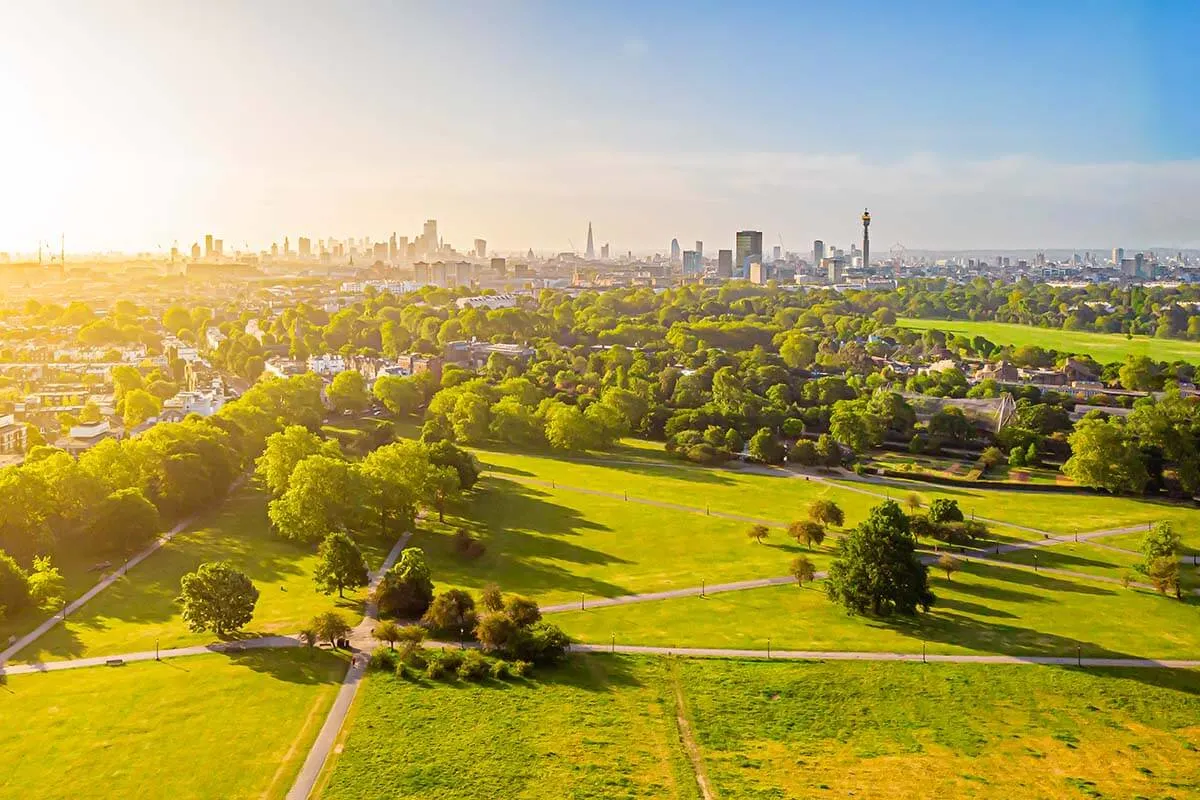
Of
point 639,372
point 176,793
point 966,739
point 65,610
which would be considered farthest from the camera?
point 639,372

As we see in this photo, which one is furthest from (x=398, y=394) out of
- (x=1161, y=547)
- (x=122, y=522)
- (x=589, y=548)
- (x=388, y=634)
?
(x=1161, y=547)

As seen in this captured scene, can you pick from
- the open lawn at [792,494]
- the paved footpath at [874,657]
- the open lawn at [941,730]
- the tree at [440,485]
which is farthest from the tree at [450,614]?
the open lawn at [792,494]

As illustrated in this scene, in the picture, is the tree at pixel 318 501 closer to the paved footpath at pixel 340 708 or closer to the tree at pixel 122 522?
the paved footpath at pixel 340 708

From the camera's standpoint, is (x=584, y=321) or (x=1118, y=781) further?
(x=584, y=321)

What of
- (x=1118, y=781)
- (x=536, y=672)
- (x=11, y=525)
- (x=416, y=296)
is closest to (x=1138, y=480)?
(x=1118, y=781)

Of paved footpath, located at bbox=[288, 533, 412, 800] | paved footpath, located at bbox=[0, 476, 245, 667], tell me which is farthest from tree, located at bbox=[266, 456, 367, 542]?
paved footpath, located at bbox=[0, 476, 245, 667]

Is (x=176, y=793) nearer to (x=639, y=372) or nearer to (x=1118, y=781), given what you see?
(x=1118, y=781)
